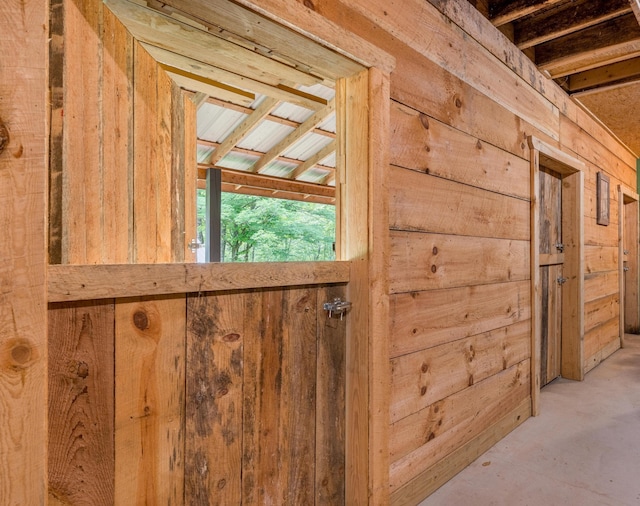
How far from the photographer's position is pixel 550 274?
A: 299 centimetres

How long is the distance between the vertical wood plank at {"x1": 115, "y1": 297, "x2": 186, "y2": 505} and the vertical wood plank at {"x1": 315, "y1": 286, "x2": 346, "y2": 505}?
480mm

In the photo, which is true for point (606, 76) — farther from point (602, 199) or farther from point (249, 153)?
point (249, 153)

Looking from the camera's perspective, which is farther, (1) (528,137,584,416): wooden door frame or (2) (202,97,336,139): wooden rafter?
(2) (202,97,336,139): wooden rafter

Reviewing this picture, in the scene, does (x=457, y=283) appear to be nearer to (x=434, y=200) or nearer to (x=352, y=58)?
(x=434, y=200)

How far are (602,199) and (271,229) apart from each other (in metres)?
6.54

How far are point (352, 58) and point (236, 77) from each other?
0.81 m

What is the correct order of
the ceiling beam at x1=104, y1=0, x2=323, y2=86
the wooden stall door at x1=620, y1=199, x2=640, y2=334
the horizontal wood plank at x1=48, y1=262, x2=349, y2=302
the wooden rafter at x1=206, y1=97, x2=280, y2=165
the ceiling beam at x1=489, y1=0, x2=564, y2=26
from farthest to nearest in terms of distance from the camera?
the wooden stall door at x1=620, y1=199, x2=640, y2=334
the wooden rafter at x1=206, y1=97, x2=280, y2=165
the ceiling beam at x1=489, y1=0, x2=564, y2=26
the ceiling beam at x1=104, y1=0, x2=323, y2=86
the horizontal wood plank at x1=48, y1=262, x2=349, y2=302

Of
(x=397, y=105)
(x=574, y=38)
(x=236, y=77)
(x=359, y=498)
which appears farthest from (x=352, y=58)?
(x=574, y=38)

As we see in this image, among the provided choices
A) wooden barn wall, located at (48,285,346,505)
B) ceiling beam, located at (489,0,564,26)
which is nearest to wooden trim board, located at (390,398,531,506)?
wooden barn wall, located at (48,285,346,505)

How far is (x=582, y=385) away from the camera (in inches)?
115

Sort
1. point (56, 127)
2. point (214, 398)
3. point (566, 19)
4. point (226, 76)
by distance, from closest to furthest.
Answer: point (56, 127) < point (214, 398) < point (226, 76) < point (566, 19)

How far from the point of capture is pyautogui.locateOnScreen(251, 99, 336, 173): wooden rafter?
4096mm

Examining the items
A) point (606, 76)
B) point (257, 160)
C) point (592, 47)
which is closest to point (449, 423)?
point (592, 47)

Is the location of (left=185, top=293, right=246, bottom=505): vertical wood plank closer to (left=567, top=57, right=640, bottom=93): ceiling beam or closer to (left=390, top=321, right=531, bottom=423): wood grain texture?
(left=390, top=321, right=531, bottom=423): wood grain texture
